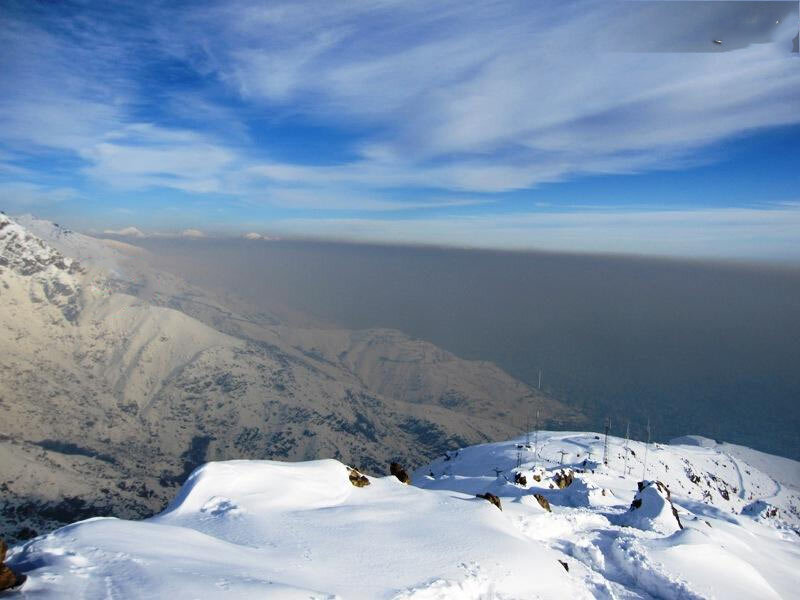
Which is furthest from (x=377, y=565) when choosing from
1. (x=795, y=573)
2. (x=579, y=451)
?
(x=579, y=451)

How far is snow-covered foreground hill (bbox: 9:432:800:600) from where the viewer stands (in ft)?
41.7

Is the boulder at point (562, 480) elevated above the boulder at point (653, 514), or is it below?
below

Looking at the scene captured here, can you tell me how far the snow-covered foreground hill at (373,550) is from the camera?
41.7 ft

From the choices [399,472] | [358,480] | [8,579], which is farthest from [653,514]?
[8,579]

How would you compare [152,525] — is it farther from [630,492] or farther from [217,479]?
[630,492]

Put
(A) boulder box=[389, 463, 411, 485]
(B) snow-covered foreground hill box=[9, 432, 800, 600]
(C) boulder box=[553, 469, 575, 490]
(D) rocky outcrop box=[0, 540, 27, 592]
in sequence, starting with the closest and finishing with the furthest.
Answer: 1. (D) rocky outcrop box=[0, 540, 27, 592]
2. (B) snow-covered foreground hill box=[9, 432, 800, 600]
3. (A) boulder box=[389, 463, 411, 485]
4. (C) boulder box=[553, 469, 575, 490]

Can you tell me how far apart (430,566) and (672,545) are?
15201 millimetres

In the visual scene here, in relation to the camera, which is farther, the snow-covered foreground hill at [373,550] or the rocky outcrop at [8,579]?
the snow-covered foreground hill at [373,550]

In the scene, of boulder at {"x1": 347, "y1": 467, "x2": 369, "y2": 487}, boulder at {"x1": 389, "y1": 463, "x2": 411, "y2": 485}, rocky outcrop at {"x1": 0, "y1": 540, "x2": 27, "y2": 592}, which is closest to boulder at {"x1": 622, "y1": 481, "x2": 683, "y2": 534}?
boulder at {"x1": 389, "y1": 463, "x2": 411, "y2": 485}

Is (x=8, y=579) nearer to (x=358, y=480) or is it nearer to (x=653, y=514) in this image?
(x=358, y=480)

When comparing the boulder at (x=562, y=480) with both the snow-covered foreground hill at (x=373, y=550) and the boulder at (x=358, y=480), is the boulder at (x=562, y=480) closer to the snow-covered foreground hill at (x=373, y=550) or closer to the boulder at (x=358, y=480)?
the snow-covered foreground hill at (x=373, y=550)

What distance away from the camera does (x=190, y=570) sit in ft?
42.3

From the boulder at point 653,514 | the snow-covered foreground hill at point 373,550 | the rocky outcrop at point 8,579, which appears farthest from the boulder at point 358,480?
the boulder at point 653,514

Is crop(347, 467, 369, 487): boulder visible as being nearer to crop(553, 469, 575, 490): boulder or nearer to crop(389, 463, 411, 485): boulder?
crop(389, 463, 411, 485): boulder
